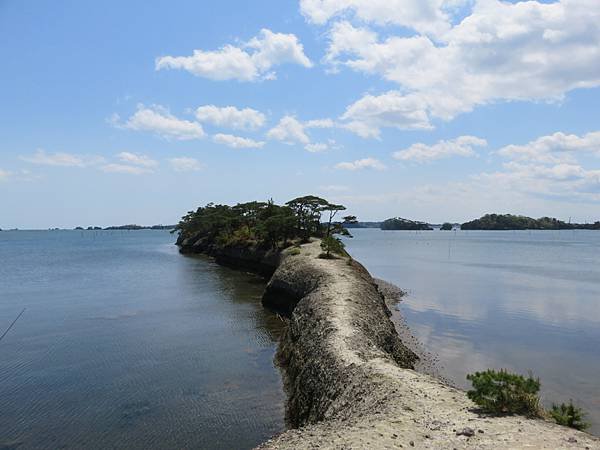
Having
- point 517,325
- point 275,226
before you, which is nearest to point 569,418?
point 517,325

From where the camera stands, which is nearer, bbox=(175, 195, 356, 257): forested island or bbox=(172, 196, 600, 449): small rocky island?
bbox=(172, 196, 600, 449): small rocky island

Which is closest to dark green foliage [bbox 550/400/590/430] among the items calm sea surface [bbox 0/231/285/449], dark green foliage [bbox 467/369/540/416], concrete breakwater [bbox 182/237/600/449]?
dark green foliage [bbox 467/369/540/416]

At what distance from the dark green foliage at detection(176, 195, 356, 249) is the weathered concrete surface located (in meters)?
33.2

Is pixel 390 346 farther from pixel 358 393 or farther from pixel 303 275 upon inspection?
pixel 303 275

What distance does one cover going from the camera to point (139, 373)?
1923 centimetres

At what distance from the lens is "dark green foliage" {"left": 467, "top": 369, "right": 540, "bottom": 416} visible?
9.90m

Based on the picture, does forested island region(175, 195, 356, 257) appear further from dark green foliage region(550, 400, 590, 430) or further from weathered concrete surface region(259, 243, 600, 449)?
dark green foliage region(550, 400, 590, 430)

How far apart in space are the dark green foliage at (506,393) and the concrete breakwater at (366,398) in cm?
36

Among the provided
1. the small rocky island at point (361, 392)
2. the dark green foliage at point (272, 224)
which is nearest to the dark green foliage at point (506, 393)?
the small rocky island at point (361, 392)

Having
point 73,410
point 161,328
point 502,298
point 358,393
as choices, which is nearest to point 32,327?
point 161,328

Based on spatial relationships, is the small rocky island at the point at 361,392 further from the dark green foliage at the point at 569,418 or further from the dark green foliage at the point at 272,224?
the dark green foliage at the point at 272,224

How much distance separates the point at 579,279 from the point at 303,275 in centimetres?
3706

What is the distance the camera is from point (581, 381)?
61.4 ft

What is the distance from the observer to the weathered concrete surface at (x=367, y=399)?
8922 millimetres
